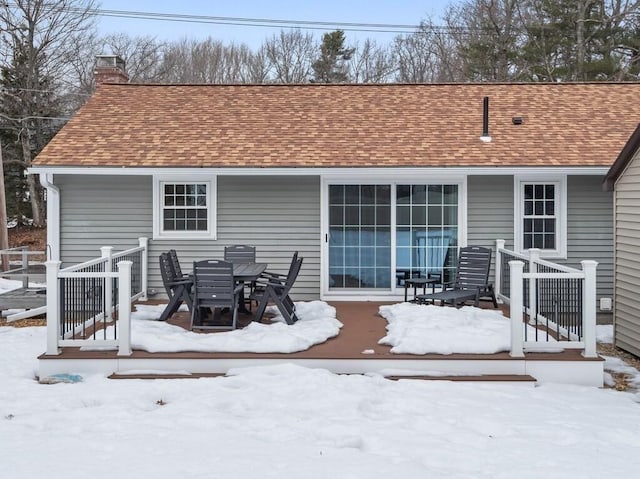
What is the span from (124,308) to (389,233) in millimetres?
4764

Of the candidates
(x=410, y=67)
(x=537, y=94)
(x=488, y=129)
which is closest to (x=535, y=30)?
(x=410, y=67)

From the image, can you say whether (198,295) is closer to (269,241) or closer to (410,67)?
(269,241)

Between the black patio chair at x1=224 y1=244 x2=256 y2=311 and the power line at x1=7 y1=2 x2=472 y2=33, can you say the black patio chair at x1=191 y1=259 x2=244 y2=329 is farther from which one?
the power line at x1=7 y1=2 x2=472 y2=33

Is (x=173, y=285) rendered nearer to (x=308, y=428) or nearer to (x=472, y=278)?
(x=308, y=428)

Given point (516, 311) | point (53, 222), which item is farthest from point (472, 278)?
point (53, 222)

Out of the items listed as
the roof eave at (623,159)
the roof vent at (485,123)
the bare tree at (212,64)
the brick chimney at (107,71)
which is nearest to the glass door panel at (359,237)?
the roof vent at (485,123)

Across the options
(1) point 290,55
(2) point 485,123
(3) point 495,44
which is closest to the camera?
(2) point 485,123

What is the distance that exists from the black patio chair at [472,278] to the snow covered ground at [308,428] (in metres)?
2.81

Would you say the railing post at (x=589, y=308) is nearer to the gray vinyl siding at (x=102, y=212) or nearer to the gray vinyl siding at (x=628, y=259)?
the gray vinyl siding at (x=628, y=259)

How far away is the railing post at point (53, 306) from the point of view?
6164 mm

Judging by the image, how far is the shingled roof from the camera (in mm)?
9695

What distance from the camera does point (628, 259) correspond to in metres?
7.95

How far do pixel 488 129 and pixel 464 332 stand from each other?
486 centimetres

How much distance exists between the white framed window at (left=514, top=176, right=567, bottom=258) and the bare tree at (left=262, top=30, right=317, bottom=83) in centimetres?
2158
